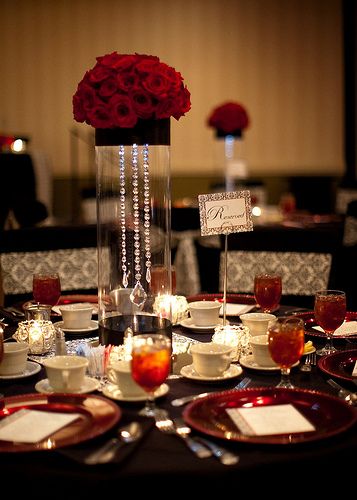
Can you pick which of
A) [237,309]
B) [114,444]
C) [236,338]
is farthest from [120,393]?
[237,309]

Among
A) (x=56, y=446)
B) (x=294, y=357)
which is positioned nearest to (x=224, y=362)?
(x=294, y=357)

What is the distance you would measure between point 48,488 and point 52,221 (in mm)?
5815

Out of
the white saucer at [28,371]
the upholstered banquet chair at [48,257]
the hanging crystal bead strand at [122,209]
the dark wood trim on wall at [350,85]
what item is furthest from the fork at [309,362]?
the dark wood trim on wall at [350,85]

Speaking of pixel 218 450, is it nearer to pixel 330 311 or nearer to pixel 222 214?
pixel 330 311

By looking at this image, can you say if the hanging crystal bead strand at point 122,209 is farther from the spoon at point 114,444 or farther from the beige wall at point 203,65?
the beige wall at point 203,65

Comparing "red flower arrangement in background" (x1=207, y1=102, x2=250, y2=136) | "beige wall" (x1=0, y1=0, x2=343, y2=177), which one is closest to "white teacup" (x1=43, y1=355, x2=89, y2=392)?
"red flower arrangement in background" (x1=207, y1=102, x2=250, y2=136)

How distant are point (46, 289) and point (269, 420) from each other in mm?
1047

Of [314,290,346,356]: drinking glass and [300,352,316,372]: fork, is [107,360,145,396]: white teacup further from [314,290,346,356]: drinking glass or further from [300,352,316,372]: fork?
[314,290,346,356]: drinking glass

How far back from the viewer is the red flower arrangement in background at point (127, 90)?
6.26 feet

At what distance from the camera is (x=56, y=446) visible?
4.66ft

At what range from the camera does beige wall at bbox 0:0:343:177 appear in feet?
26.0

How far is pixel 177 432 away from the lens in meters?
1.51

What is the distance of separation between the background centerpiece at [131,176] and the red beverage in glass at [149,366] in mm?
402

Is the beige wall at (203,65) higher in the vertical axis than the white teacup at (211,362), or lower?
higher
